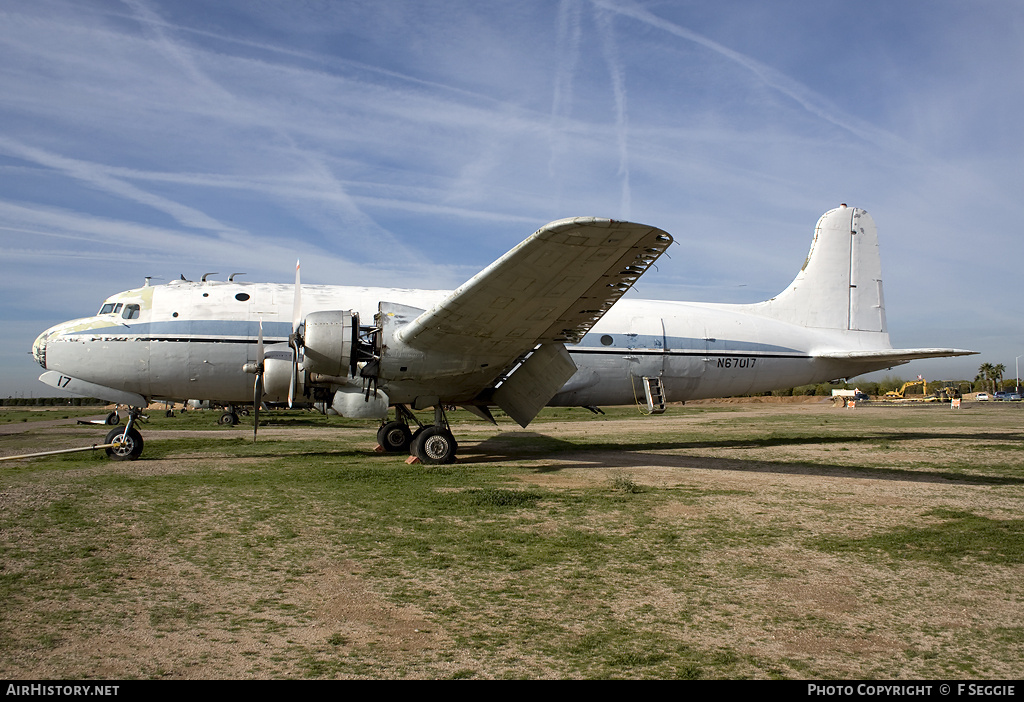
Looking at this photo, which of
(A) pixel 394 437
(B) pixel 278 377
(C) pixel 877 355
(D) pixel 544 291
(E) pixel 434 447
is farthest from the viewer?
(C) pixel 877 355

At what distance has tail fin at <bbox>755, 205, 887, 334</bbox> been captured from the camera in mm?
16938

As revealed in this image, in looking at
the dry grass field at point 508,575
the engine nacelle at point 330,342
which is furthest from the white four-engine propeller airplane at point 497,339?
the dry grass field at point 508,575

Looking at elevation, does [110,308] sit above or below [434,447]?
above

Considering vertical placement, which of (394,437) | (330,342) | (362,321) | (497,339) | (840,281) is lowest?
(394,437)

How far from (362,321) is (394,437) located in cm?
319

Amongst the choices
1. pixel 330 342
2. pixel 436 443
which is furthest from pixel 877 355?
pixel 330 342

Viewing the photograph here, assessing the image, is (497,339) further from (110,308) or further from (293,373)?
(110,308)

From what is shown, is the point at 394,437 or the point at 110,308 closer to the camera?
the point at 110,308

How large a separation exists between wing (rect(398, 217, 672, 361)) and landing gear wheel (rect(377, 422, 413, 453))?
→ 173 inches

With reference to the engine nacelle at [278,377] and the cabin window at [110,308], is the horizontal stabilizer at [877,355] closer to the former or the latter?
the engine nacelle at [278,377]

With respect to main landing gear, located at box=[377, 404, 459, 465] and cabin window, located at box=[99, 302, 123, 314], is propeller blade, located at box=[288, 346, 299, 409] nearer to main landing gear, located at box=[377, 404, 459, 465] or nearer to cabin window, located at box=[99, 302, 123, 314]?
main landing gear, located at box=[377, 404, 459, 465]

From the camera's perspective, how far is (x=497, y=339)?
11148 mm
